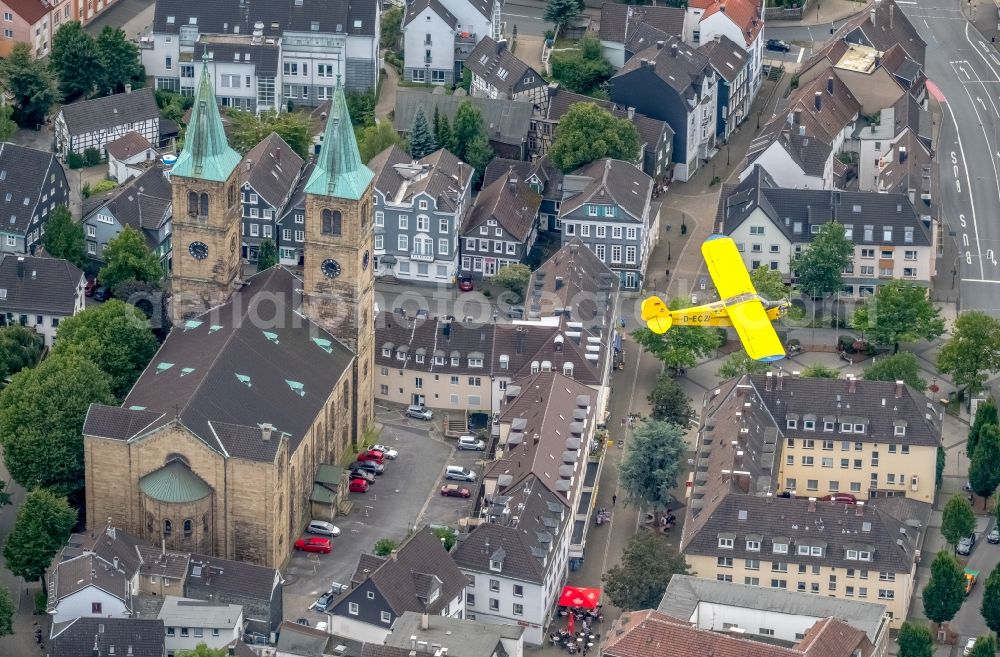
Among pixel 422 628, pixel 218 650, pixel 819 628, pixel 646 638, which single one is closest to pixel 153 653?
pixel 218 650

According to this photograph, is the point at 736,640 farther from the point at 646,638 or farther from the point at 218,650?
the point at 218,650

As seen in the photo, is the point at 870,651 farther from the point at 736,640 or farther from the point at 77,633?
the point at 77,633

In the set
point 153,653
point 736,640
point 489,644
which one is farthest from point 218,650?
point 736,640

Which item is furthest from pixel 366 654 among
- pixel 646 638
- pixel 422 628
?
pixel 646 638

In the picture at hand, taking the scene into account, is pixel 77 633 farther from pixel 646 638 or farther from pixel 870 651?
pixel 870 651
